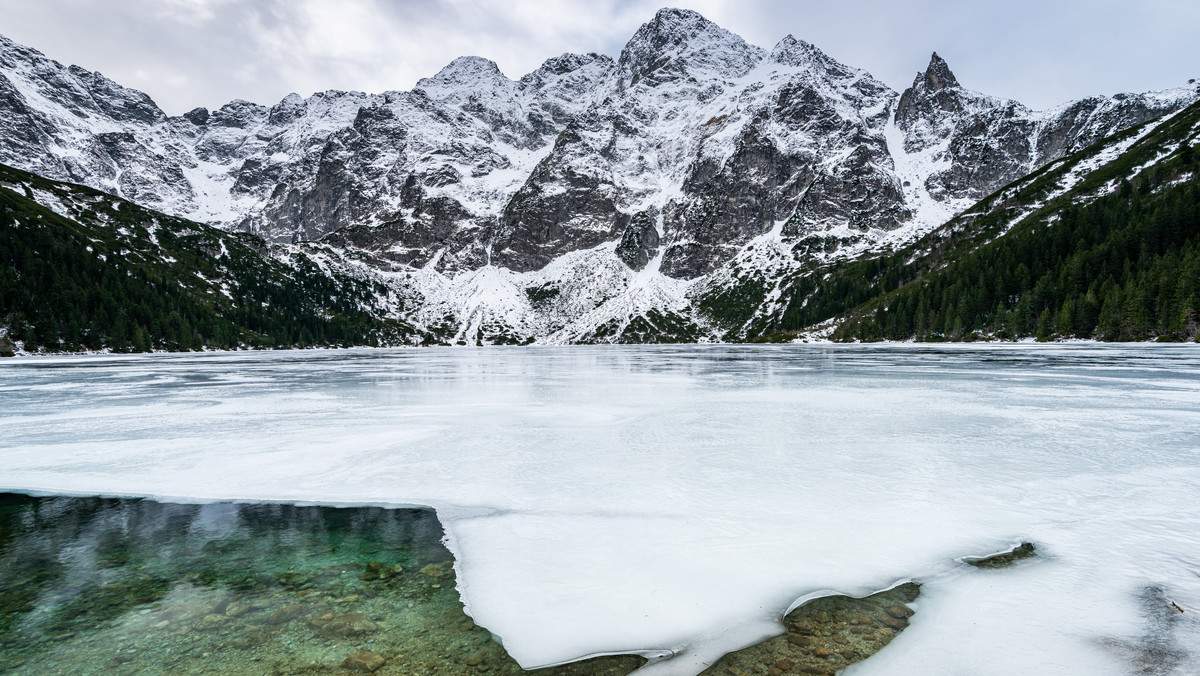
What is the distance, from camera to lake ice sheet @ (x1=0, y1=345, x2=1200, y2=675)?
173 inches

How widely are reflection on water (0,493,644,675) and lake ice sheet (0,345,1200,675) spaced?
0.48 meters

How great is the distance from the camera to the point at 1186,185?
276ft

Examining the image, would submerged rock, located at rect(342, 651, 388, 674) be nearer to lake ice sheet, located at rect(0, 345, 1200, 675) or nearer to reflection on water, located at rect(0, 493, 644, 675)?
reflection on water, located at rect(0, 493, 644, 675)

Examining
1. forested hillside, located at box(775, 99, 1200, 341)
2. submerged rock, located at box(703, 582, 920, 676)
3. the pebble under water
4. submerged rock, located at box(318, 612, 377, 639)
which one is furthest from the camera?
forested hillside, located at box(775, 99, 1200, 341)

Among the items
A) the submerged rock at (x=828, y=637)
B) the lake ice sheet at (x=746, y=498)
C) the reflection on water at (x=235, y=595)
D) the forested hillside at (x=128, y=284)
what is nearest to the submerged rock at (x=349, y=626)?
the reflection on water at (x=235, y=595)

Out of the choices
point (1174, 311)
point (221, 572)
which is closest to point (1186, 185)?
point (1174, 311)

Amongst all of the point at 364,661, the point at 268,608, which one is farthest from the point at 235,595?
the point at 364,661

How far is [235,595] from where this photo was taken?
208 inches

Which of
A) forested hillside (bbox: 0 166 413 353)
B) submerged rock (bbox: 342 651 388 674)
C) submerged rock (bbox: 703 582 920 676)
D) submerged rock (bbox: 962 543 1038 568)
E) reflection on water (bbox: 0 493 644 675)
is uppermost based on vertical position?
forested hillside (bbox: 0 166 413 353)

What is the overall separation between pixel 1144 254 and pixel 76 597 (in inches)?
4335

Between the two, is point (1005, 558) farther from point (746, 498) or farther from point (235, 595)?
point (235, 595)

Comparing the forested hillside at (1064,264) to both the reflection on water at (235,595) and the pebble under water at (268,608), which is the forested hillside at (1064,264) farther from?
the reflection on water at (235,595)

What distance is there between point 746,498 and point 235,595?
A: 6.43 m

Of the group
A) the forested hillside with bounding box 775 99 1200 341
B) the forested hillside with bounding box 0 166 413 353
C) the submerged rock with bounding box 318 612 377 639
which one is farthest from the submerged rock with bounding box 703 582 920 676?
the forested hillside with bounding box 0 166 413 353
